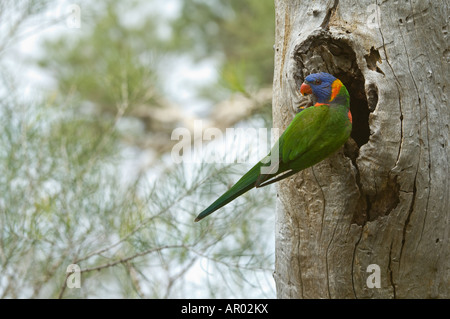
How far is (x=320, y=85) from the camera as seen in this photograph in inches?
48.8

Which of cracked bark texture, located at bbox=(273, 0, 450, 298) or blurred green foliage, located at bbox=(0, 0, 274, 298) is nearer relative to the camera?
cracked bark texture, located at bbox=(273, 0, 450, 298)

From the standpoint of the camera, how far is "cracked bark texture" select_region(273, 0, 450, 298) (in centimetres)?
125

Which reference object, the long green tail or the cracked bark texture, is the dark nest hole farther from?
the long green tail

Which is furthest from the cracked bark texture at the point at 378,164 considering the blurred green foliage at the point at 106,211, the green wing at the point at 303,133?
the blurred green foliage at the point at 106,211

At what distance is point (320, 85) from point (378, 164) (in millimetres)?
255

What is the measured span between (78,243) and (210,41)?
2.77 metres

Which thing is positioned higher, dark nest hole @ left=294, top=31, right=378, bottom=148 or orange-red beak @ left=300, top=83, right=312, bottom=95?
dark nest hole @ left=294, top=31, right=378, bottom=148

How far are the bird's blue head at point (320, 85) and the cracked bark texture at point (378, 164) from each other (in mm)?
80

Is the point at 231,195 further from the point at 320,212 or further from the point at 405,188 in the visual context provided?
the point at 405,188

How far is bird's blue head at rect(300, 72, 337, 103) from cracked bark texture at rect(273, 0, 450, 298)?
0.26ft

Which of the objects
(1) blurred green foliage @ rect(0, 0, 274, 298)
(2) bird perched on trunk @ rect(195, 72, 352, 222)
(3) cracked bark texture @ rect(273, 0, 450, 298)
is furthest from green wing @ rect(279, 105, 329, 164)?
(1) blurred green foliage @ rect(0, 0, 274, 298)

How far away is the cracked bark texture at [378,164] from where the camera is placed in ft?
4.11

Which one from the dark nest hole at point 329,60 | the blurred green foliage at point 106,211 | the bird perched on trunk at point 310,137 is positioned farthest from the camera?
the blurred green foliage at point 106,211

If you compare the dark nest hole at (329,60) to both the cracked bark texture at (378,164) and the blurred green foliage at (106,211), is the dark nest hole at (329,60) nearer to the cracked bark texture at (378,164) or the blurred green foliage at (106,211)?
the cracked bark texture at (378,164)
